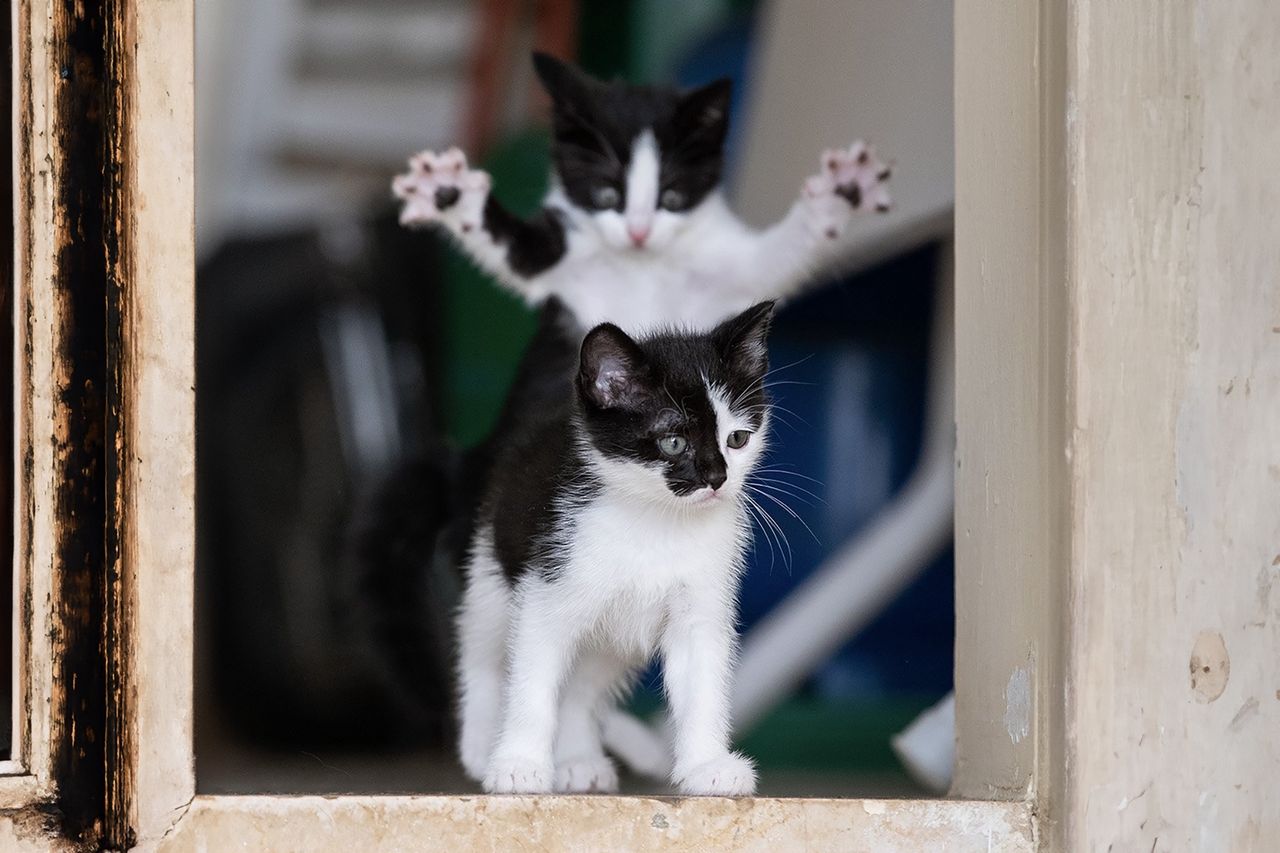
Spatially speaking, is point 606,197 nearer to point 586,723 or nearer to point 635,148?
point 635,148

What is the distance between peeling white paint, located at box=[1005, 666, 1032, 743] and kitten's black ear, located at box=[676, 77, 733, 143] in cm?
85

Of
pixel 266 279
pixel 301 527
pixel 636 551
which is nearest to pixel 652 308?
pixel 636 551

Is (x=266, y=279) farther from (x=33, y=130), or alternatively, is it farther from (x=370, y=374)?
(x=33, y=130)

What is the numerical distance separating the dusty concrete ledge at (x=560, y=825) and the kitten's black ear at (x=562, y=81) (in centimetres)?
95

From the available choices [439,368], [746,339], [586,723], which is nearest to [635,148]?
[746,339]

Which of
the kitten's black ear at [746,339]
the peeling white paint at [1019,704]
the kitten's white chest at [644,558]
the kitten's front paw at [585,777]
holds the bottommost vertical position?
the kitten's front paw at [585,777]

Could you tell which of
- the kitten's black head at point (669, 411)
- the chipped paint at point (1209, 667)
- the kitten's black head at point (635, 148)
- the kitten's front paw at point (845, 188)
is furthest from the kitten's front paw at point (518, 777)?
the kitten's front paw at point (845, 188)

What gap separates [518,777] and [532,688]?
0.29 feet

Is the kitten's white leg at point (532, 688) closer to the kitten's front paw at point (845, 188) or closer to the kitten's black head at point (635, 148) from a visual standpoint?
the kitten's black head at point (635, 148)

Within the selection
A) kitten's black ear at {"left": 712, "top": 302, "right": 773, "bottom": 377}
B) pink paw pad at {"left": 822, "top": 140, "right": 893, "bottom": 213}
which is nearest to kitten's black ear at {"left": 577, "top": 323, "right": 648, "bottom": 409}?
kitten's black ear at {"left": 712, "top": 302, "right": 773, "bottom": 377}

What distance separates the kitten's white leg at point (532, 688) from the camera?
4.21 feet

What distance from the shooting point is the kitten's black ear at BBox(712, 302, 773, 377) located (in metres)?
1.32

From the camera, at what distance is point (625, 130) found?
1.72 meters

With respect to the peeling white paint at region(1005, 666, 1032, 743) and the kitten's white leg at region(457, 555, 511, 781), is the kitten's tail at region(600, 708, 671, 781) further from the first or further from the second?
the peeling white paint at region(1005, 666, 1032, 743)
